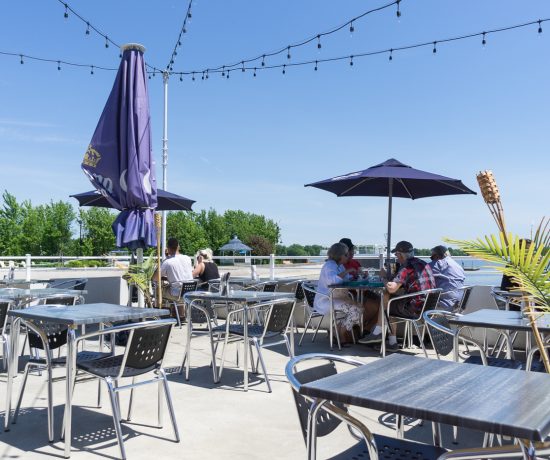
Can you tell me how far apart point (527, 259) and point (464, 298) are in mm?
4952

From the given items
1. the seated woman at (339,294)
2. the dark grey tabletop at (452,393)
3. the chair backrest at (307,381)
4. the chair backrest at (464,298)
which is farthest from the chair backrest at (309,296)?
the dark grey tabletop at (452,393)

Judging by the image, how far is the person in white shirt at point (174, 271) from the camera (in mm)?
7984

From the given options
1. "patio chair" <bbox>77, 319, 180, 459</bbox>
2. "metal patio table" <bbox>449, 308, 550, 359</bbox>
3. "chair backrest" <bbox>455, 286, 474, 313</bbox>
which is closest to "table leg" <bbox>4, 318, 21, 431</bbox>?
"patio chair" <bbox>77, 319, 180, 459</bbox>

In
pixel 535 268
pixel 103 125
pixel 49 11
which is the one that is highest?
pixel 49 11

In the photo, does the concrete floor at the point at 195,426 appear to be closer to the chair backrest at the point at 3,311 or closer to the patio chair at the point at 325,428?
the chair backrest at the point at 3,311

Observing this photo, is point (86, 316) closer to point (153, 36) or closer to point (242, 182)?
point (153, 36)

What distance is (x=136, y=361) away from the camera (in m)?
3.40

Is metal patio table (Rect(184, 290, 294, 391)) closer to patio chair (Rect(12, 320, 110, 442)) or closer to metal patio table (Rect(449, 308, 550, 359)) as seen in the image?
patio chair (Rect(12, 320, 110, 442))

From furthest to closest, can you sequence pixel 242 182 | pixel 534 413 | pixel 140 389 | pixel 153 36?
pixel 242 182, pixel 153 36, pixel 140 389, pixel 534 413

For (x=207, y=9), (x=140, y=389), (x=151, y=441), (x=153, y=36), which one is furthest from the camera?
(x=153, y=36)

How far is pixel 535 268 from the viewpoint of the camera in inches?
93.1

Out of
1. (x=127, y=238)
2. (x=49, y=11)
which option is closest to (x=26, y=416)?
(x=127, y=238)

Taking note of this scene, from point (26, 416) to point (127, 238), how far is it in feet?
8.68

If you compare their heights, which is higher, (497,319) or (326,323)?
(497,319)
